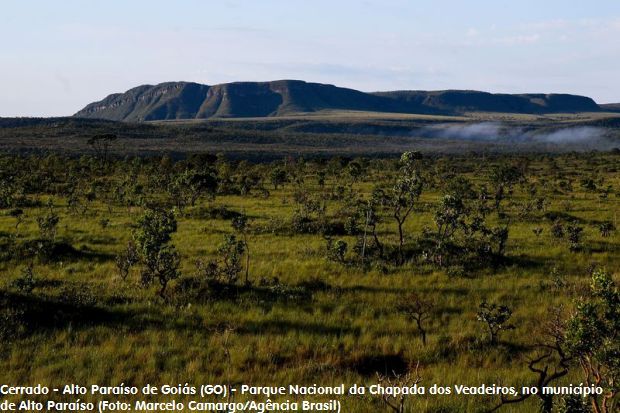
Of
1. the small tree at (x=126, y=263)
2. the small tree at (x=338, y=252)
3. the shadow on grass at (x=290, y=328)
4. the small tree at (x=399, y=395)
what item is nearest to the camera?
the small tree at (x=399, y=395)

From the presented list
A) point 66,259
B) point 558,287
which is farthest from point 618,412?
point 66,259

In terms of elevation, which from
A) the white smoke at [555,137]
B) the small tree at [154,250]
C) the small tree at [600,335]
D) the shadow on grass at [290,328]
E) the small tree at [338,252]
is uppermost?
the white smoke at [555,137]

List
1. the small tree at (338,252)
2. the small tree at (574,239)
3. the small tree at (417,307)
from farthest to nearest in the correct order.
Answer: the small tree at (574,239) < the small tree at (338,252) < the small tree at (417,307)

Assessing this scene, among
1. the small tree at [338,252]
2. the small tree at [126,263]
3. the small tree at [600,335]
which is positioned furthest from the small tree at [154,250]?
the small tree at [600,335]

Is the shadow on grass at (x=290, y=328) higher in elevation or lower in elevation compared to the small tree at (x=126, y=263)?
lower

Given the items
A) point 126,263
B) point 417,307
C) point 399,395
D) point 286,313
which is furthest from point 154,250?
point 399,395

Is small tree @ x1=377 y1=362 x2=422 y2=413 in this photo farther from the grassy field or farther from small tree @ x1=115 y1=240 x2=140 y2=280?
small tree @ x1=115 y1=240 x2=140 y2=280

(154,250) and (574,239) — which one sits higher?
(154,250)

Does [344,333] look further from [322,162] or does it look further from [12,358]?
[322,162]

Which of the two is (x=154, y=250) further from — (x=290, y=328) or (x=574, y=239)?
(x=574, y=239)

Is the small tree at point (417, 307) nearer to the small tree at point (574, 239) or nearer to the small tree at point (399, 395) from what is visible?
the small tree at point (399, 395)

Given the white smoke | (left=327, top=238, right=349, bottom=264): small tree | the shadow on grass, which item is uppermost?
the white smoke

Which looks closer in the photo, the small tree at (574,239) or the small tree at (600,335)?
the small tree at (600,335)

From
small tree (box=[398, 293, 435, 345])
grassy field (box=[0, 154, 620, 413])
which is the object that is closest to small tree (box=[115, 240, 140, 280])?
grassy field (box=[0, 154, 620, 413])
